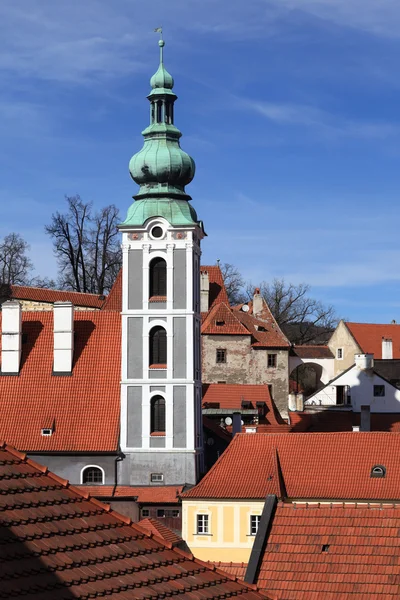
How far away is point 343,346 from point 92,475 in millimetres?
37033

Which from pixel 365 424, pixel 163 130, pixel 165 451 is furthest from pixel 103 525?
pixel 365 424

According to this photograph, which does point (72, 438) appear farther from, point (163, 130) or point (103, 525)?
point (103, 525)

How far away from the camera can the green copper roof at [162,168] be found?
3903 cm

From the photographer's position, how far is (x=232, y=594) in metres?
10.4

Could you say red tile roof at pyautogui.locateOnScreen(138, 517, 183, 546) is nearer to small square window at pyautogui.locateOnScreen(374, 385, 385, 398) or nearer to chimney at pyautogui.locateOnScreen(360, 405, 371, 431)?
chimney at pyautogui.locateOnScreen(360, 405, 371, 431)

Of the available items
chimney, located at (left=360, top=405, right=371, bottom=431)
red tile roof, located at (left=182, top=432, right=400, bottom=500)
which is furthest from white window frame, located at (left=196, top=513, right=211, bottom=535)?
chimney, located at (left=360, top=405, right=371, bottom=431)

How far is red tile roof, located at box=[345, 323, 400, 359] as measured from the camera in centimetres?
7225

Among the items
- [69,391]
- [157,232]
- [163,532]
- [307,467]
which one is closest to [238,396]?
[69,391]

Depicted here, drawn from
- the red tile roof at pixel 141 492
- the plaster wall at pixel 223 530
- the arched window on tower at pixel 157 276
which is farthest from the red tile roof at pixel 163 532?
the arched window on tower at pixel 157 276

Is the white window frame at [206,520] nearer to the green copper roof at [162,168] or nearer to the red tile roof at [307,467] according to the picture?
the red tile roof at [307,467]

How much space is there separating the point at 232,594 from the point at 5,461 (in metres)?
2.46

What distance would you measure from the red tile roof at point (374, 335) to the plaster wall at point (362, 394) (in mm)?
10962

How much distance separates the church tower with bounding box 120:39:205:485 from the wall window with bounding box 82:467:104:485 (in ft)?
2.58

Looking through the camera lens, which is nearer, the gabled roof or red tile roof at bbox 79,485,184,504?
red tile roof at bbox 79,485,184,504
